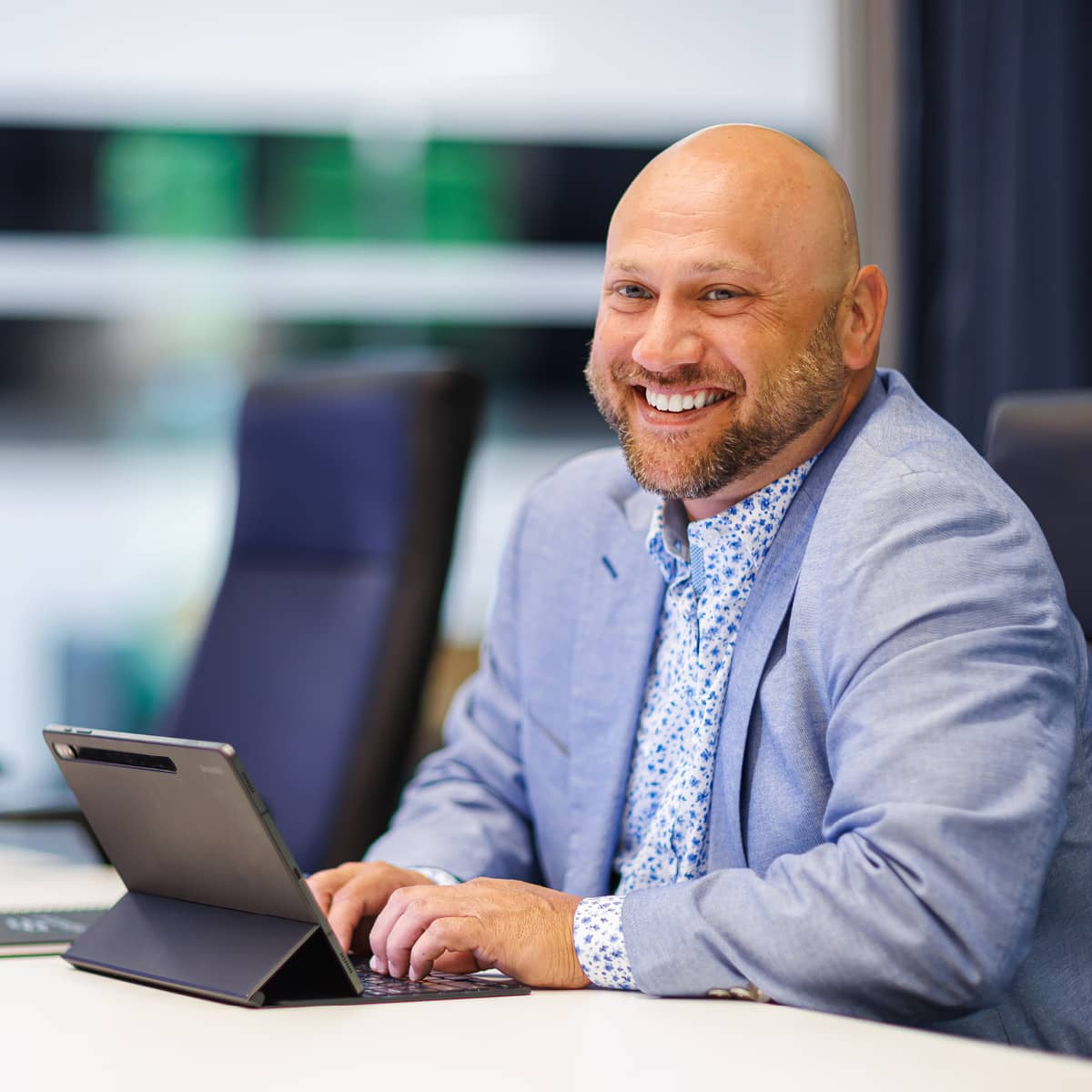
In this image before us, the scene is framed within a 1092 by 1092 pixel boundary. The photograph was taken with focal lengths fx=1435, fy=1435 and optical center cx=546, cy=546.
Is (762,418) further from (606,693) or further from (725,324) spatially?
(606,693)

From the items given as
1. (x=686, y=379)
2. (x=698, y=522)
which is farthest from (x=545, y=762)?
(x=686, y=379)

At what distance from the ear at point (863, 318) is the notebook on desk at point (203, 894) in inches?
26.0

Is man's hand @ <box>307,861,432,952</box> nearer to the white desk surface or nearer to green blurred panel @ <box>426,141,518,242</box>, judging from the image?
the white desk surface

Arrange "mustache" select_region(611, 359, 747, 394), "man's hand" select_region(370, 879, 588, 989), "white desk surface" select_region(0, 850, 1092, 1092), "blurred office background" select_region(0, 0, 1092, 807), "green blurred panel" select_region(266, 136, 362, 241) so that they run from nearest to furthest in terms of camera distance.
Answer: "white desk surface" select_region(0, 850, 1092, 1092), "man's hand" select_region(370, 879, 588, 989), "mustache" select_region(611, 359, 747, 394), "blurred office background" select_region(0, 0, 1092, 807), "green blurred panel" select_region(266, 136, 362, 241)

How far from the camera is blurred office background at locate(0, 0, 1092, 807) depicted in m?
3.38

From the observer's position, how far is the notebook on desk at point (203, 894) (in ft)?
3.17

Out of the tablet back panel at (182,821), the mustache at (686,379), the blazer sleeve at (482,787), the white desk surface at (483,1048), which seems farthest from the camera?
the blazer sleeve at (482,787)

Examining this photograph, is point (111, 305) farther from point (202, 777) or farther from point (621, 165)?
point (202, 777)

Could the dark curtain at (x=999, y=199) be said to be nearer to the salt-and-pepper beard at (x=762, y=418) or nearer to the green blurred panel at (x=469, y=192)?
the green blurred panel at (x=469, y=192)

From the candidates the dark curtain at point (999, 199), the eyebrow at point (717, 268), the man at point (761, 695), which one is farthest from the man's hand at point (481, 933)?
the dark curtain at point (999, 199)

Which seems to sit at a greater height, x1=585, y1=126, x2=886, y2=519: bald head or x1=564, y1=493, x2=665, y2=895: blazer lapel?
x1=585, y1=126, x2=886, y2=519: bald head

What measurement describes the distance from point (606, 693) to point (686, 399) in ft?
0.99

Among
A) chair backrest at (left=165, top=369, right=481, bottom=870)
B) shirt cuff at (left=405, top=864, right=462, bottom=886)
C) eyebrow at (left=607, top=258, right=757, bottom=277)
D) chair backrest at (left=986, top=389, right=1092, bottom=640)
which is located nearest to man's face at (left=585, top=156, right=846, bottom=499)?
eyebrow at (left=607, top=258, right=757, bottom=277)

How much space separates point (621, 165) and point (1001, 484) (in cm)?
250
